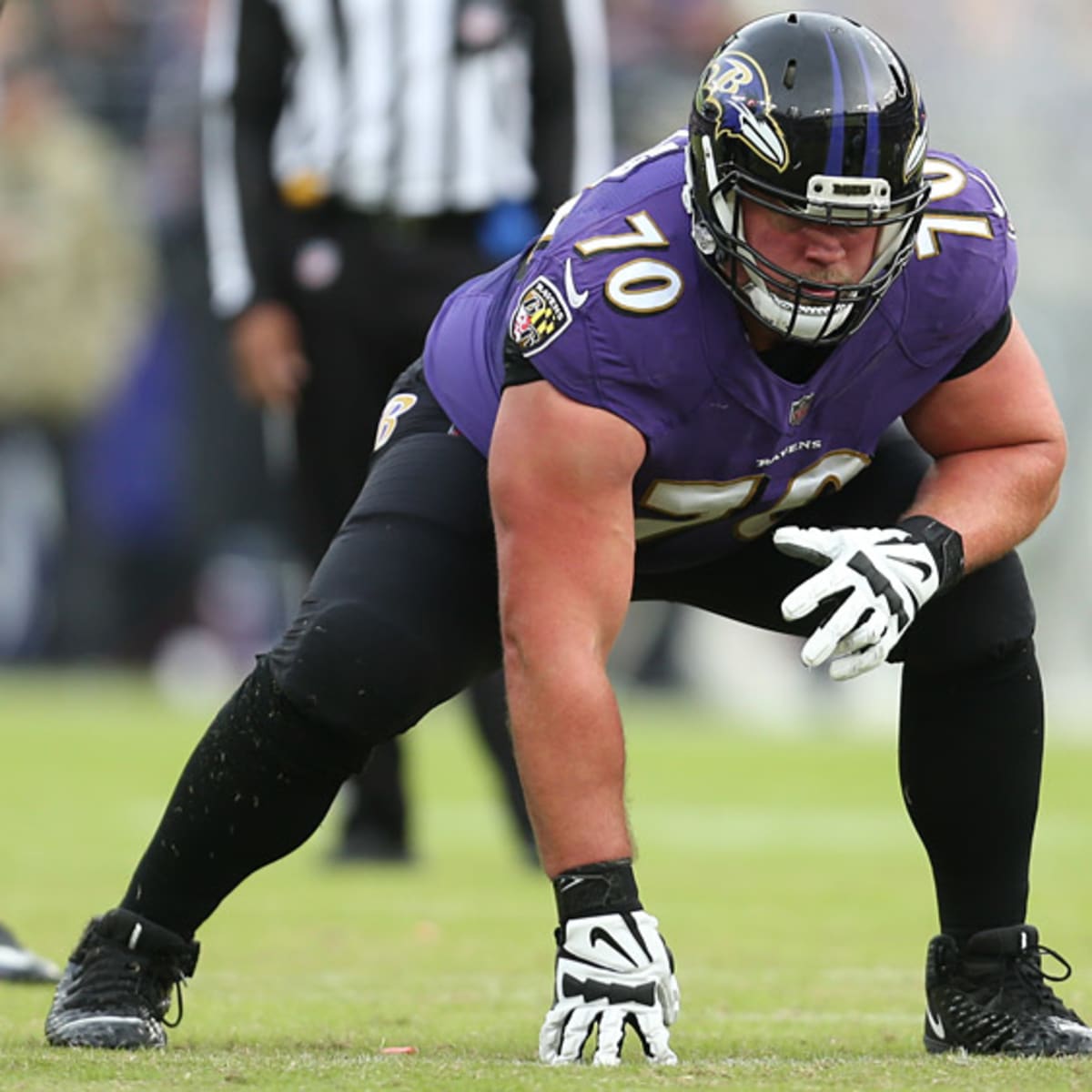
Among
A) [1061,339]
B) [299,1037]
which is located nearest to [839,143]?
[299,1037]

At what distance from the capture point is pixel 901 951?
4.98 meters

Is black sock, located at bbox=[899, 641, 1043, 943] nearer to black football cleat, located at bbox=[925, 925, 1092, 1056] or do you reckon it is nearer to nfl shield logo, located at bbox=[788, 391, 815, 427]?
black football cleat, located at bbox=[925, 925, 1092, 1056]

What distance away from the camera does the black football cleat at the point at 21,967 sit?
4.44 metres

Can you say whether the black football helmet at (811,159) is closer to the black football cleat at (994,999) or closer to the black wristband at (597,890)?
the black wristband at (597,890)

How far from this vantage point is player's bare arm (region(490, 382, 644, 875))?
10.9 feet

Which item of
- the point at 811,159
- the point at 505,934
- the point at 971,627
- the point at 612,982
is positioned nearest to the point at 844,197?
the point at 811,159

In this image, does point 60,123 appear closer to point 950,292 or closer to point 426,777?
point 426,777

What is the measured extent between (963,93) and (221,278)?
8988mm

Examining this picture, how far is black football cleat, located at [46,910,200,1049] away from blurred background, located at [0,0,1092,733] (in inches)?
434

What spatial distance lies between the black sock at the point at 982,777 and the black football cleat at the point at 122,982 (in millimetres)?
1110

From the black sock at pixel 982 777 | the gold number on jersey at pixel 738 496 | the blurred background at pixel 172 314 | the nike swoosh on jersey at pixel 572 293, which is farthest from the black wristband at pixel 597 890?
the blurred background at pixel 172 314

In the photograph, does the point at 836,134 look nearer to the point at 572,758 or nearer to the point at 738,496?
the point at 738,496

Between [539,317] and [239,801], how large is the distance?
2.70 ft

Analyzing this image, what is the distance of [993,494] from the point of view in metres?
3.60
